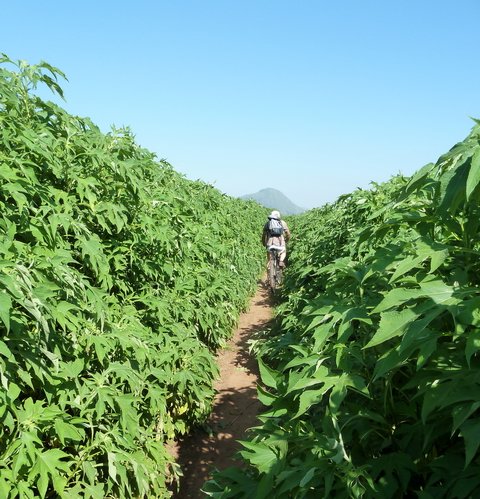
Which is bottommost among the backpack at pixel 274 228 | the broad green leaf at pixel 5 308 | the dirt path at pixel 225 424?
the dirt path at pixel 225 424

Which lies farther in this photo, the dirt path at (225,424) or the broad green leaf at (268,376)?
the dirt path at (225,424)

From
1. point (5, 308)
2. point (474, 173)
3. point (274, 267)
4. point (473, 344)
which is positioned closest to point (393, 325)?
point (473, 344)

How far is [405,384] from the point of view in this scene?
1.71 metres

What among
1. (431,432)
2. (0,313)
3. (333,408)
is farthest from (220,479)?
(0,313)

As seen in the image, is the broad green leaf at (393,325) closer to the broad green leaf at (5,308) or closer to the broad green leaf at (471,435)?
the broad green leaf at (471,435)

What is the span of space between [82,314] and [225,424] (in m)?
2.81

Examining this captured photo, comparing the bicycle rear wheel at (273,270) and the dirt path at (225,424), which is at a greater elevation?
the bicycle rear wheel at (273,270)

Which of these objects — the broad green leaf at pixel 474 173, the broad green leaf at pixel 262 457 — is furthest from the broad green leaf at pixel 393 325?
the broad green leaf at pixel 262 457

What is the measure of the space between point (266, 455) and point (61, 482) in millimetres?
1149

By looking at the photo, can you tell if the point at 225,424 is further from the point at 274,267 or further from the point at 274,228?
the point at 274,228

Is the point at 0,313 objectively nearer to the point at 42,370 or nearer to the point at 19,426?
the point at 42,370

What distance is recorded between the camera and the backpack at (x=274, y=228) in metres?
10.7

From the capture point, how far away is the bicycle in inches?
419

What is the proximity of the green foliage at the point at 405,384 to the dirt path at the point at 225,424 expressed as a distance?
92 centimetres
